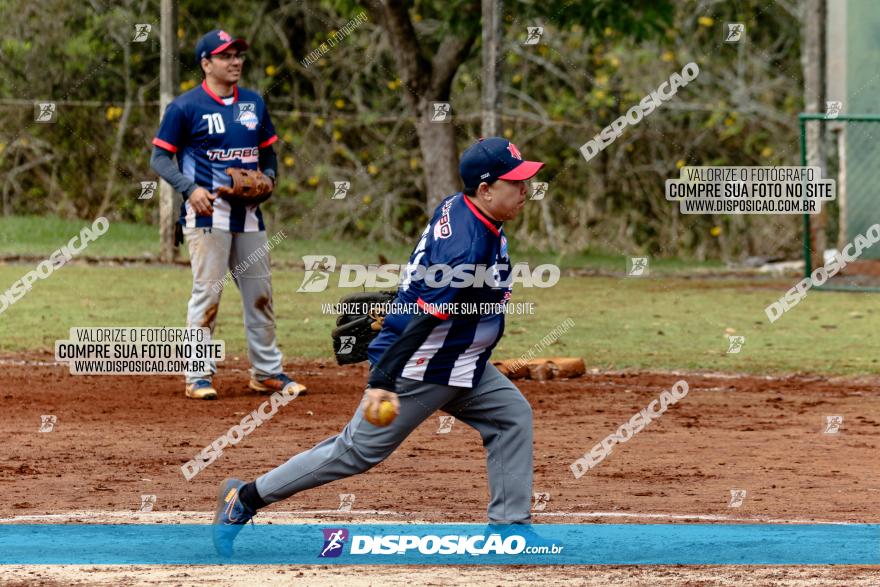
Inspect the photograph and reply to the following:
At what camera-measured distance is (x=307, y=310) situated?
1616 cm

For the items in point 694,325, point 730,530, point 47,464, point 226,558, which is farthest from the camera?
point 694,325

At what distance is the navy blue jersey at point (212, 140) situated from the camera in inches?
422

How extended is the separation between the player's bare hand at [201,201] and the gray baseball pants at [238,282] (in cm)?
20

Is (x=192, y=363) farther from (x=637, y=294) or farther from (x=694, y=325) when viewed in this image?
(x=637, y=294)

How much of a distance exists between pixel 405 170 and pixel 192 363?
42.1 ft

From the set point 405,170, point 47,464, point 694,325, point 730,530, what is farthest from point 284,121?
point 730,530

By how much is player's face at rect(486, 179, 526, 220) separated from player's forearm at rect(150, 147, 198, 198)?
15.0ft
